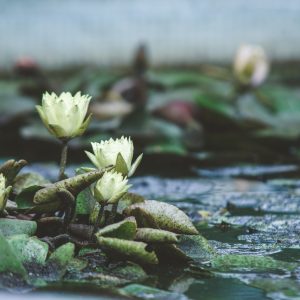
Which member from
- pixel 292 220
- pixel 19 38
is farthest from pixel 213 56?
pixel 292 220

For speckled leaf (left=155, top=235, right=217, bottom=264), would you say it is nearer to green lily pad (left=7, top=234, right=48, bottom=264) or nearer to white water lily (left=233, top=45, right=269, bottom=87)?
green lily pad (left=7, top=234, right=48, bottom=264)

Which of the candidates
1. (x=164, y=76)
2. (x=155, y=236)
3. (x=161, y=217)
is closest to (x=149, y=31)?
(x=164, y=76)

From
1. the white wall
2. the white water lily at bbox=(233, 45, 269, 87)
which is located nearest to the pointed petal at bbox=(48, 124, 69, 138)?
the white water lily at bbox=(233, 45, 269, 87)

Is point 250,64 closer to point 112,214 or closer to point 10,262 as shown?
point 112,214

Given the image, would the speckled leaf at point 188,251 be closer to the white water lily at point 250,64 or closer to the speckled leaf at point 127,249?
the speckled leaf at point 127,249

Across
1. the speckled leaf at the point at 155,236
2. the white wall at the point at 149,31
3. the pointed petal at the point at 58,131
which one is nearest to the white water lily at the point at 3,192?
the pointed petal at the point at 58,131

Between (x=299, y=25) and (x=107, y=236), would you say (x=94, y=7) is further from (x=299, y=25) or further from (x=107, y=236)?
(x=107, y=236)
